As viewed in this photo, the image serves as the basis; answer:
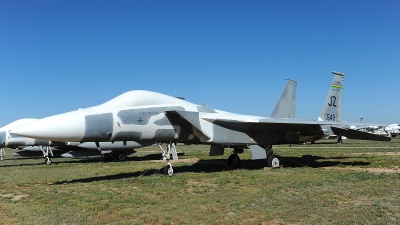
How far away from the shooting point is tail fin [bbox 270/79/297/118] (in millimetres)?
15930

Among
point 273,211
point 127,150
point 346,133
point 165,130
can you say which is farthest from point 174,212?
point 127,150

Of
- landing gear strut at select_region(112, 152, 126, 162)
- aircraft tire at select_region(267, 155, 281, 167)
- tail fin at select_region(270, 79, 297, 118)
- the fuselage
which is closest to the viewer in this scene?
the fuselage

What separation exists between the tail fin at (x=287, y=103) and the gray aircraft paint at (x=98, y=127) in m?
9.11

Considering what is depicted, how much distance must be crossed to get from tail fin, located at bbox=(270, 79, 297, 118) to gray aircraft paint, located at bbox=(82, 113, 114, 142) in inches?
359

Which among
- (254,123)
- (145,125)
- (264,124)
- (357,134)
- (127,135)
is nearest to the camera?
(127,135)

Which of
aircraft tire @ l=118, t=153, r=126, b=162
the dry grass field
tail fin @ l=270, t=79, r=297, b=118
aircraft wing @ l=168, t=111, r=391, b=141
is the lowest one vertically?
the dry grass field

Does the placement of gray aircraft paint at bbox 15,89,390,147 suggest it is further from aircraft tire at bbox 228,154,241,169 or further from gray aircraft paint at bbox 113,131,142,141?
aircraft tire at bbox 228,154,241,169

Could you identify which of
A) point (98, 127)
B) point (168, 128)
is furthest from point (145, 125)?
point (98, 127)

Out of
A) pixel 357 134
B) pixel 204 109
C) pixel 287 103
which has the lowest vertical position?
pixel 357 134

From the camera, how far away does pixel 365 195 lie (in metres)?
7.05

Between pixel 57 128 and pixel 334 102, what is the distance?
13851 mm

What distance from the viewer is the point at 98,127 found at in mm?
8781

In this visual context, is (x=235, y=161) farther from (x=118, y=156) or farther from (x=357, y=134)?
(x=118, y=156)

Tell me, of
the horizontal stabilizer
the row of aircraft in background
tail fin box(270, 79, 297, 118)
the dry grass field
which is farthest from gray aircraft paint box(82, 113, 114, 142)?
the horizontal stabilizer
